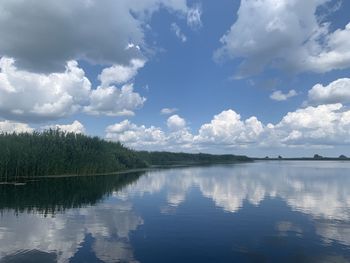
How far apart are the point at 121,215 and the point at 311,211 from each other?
830 inches

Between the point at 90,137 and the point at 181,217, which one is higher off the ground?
the point at 90,137

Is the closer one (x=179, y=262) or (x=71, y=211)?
(x=179, y=262)

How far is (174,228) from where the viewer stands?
31.4 m

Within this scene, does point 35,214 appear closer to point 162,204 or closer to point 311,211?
point 162,204

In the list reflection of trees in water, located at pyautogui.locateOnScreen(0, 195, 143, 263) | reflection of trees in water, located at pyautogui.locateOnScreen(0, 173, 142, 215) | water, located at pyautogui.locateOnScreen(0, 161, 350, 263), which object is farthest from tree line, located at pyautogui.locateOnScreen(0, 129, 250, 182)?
reflection of trees in water, located at pyautogui.locateOnScreen(0, 195, 143, 263)

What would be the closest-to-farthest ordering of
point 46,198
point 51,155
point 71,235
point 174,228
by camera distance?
1. point 71,235
2. point 174,228
3. point 46,198
4. point 51,155

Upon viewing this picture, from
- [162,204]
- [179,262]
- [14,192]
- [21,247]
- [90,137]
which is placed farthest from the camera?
[90,137]

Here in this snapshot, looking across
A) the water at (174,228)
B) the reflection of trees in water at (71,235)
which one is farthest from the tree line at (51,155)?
the reflection of trees in water at (71,235)

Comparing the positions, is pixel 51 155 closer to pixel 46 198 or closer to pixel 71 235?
pixel 46 198

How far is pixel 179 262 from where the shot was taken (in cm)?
2205

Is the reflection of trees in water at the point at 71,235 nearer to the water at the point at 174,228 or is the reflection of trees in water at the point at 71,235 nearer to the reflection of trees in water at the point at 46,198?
the water at the point at 174,228

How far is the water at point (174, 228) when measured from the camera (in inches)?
930

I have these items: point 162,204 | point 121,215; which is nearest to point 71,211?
point 121,215

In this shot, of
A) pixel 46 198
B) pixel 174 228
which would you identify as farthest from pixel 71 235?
pixel 46 198
